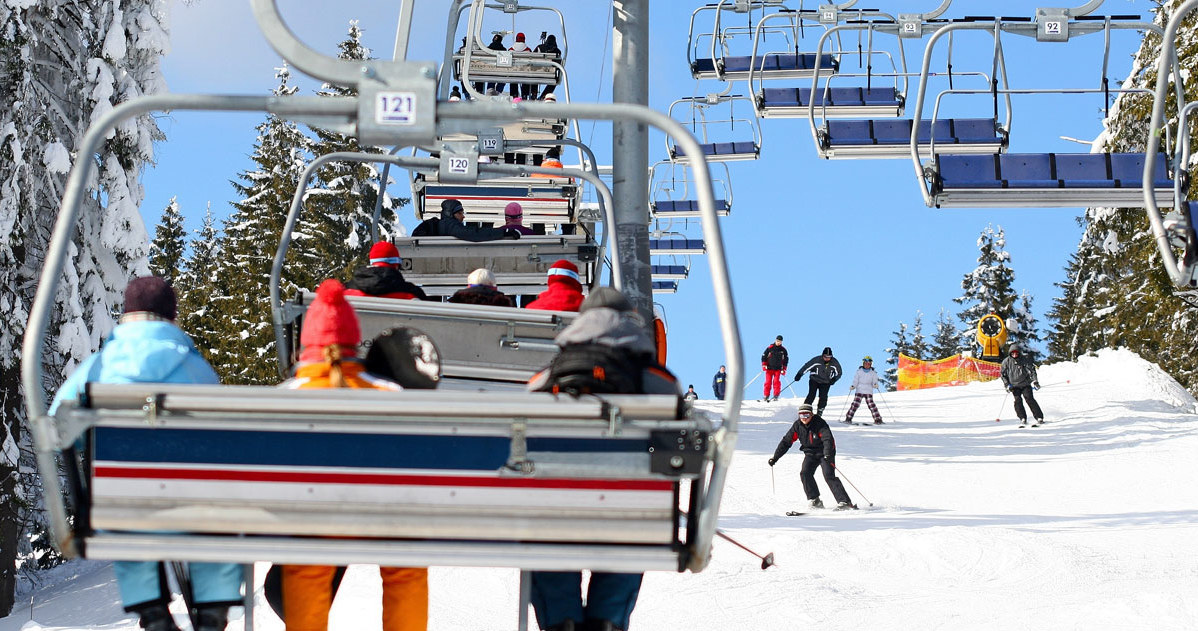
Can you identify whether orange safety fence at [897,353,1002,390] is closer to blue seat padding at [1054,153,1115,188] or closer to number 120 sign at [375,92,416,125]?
blue seat padding at [1054,153,1115,188]

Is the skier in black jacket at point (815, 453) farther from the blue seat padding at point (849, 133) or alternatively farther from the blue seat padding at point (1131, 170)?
the blue seat padding at point (1131, 170)

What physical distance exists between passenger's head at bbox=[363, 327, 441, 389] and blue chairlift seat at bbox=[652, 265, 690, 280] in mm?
27204

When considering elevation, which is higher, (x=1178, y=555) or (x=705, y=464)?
(x=705, y=464)

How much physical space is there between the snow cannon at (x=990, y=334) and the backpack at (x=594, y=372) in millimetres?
46306

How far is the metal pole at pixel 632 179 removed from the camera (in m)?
9.25

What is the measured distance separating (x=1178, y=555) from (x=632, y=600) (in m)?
10.9

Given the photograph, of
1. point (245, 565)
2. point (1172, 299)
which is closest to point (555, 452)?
point (245, 565)

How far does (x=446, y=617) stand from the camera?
10773 mm

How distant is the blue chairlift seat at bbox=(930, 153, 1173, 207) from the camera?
36.4 ft

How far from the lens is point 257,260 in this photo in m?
41.2

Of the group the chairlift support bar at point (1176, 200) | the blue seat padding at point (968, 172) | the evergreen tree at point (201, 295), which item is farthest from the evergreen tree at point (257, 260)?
the chairlift support bar at point (1176, 200)

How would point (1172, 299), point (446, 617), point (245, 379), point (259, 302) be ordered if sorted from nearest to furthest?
1. point (446, 617)
2. point (1172, 299)
3. point (245, 379)
4. point (259, 302)

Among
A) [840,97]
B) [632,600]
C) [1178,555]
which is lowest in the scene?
[1178,555]

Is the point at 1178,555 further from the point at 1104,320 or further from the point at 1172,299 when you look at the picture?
the point at 1104,320
